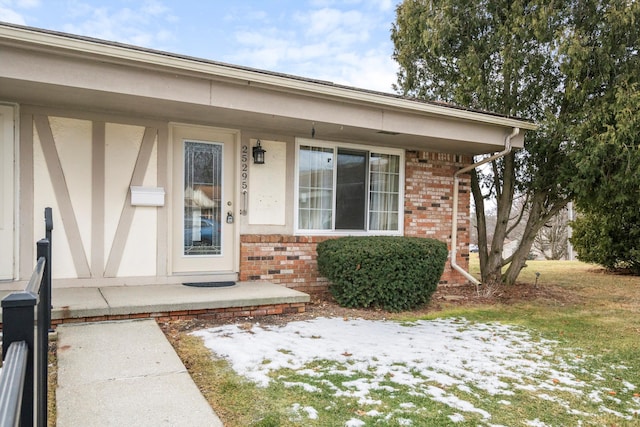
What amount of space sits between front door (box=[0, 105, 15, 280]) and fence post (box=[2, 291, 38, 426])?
4.49 m

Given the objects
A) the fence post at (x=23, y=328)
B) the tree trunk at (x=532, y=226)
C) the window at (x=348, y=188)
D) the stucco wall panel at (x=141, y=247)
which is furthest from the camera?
the tree trunk at (x=532, y=226)

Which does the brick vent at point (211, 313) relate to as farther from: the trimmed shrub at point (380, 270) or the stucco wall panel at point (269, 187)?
the stucco wall panel at point (269, 187)

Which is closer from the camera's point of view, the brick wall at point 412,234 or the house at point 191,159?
the house at point 191,159

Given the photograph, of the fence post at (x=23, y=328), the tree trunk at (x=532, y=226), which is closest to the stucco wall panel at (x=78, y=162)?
the fence post at (x=23, y=328)

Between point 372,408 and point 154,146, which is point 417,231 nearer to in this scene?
point 154,146

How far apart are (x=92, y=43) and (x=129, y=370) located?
2.95 metres

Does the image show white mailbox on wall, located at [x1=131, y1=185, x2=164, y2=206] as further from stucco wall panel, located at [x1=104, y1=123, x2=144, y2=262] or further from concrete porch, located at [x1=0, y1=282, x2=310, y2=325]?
concrete porch, located at [x1=0, y1=282, x2=310, y2=325]

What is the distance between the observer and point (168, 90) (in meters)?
4.54

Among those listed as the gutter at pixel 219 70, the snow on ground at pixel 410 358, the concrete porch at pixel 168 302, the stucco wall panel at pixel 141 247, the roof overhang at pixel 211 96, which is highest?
the gutter at pixel 219 70

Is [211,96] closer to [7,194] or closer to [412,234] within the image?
[7,194]

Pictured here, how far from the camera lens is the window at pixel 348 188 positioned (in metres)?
6.45

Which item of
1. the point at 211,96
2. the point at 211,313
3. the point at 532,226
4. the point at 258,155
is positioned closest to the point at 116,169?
the point at 211,96

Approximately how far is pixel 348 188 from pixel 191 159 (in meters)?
2.42

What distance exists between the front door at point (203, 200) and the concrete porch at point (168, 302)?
1.73 feet
